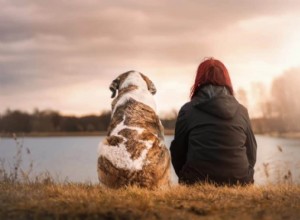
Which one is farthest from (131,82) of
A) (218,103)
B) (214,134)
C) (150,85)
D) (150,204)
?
(150,204)

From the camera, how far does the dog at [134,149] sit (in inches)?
288

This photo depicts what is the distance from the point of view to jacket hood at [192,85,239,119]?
307 inches

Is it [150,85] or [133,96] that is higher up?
[150,85]

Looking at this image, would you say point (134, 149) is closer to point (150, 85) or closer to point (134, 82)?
point (134, 82)

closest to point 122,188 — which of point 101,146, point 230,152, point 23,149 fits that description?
point 101,146

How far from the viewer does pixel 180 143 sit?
27.1ft

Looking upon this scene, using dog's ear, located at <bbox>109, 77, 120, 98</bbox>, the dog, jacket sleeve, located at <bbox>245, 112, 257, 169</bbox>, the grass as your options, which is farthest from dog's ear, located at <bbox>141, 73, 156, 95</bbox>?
the grass

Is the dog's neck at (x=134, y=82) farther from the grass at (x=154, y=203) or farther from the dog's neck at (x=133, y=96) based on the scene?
the grass at (x=154, y=203)

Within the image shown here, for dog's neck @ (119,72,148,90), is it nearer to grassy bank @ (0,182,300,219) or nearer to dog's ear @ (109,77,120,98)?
dog's ear @ (109,77,120,98)

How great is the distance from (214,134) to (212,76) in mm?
947

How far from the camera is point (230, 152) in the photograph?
25.7 ft

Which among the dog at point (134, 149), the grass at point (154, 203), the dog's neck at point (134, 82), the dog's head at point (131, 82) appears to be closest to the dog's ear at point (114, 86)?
Answer: the dog's head at point (131, 82)

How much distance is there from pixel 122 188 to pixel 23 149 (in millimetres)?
5313

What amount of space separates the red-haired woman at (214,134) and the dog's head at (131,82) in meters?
0.76
